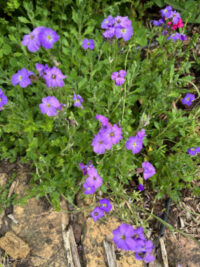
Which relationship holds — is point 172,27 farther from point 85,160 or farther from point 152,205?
point 152,205

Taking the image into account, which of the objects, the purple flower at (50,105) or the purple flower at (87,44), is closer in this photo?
the purple flower at (50,105)

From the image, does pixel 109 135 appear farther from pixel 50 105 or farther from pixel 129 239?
pixel 129 239

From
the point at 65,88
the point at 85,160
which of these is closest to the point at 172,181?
the point at 85,160

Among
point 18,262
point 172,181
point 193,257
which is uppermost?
point 172,181

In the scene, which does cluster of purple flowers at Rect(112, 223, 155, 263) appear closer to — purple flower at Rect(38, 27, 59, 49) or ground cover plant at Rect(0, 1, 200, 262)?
ground cover plant at Rect(0, 1, 200, 262)

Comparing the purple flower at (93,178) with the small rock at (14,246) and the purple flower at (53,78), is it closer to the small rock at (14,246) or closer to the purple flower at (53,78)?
the purple flower at (53,78)

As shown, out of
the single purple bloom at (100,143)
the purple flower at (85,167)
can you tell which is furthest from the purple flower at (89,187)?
the single purple bloom at (100,143)

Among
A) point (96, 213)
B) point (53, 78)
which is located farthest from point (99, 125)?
point (96, 213)
